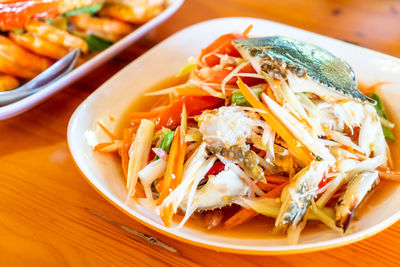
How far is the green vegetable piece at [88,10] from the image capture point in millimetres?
1883

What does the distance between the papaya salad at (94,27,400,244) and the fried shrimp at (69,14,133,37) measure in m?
0.73

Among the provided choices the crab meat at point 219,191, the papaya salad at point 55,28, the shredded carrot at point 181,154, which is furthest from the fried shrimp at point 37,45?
the crab meat at point 219,191

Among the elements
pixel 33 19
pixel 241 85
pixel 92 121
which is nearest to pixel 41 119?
pixel 92 121

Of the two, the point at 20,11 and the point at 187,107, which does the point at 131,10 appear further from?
the point at 187,107

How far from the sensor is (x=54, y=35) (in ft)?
5.55

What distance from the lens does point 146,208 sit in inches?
44.7

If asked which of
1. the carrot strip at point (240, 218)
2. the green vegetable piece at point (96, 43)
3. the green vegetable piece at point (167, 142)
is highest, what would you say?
the green vegetable piece at point (96, 43)

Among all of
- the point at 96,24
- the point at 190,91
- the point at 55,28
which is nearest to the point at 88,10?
the point at 96,24

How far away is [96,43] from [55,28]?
20 cm

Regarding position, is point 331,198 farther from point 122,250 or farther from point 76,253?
point 76,253

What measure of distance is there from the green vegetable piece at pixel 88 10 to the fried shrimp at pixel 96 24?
0.02m

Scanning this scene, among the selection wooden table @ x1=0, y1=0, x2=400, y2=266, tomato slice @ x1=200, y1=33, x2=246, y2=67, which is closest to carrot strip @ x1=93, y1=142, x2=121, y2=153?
wooden table @ x1=0, y1=0, x2=400, y2=266

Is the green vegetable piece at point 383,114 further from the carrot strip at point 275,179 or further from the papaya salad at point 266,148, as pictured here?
the carrot strip at point 275,179

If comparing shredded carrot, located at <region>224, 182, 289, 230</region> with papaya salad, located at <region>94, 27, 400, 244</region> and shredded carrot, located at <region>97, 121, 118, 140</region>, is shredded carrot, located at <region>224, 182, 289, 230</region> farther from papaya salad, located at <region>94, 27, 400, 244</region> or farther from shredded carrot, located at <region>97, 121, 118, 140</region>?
shredded carrot, located at <region>97, 121, 118, 140</region>
